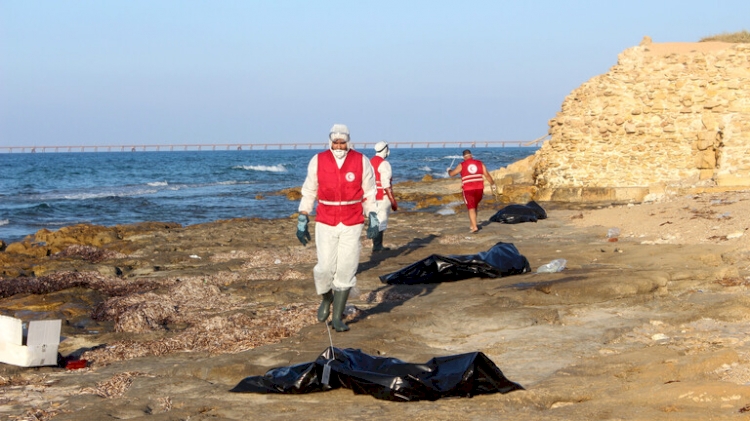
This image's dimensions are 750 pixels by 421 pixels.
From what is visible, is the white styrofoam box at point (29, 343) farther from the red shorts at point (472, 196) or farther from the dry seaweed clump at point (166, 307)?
the red shorts at point (472, 196)

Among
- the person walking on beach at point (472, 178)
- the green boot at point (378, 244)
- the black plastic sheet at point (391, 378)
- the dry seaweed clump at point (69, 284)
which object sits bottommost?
the dry seaweed clump at point (69, 284)

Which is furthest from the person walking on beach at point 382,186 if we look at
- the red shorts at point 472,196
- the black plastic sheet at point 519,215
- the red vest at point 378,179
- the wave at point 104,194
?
the wave at point 104,194

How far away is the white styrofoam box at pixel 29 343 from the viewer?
6.68 metres

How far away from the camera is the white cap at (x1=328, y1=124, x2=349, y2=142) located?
8.02m

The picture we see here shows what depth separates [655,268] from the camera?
10008mm

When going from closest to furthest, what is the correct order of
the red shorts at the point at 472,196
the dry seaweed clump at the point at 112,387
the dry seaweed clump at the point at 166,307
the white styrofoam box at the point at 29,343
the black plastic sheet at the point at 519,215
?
the dry seaweed clump at the point at 112,387
the white styrofoam box at the point at 29,343
the dry seaweed clump at the point at 166,307
the red shorts at the point at 472,196
the black plastic sheet at the point at 519,215

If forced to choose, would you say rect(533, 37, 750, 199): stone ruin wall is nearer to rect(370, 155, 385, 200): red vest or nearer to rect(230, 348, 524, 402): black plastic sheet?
rect(370, 155, 385, 200): red vest

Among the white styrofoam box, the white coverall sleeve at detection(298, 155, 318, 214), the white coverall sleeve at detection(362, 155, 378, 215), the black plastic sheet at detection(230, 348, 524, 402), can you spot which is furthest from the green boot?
the black plastic sheet at detection(230, 348, 524, 402)

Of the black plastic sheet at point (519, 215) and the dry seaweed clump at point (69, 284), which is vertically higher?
the black plastic sheet at point (519, 215)

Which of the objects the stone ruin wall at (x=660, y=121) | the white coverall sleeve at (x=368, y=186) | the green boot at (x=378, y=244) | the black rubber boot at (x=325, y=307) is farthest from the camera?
the stone ruin wall at (x=660, y=121)

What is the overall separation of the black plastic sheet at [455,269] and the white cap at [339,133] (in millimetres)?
3021

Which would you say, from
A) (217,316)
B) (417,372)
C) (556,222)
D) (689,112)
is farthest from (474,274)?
(689,112)

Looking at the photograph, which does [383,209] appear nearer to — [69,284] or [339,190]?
[69,284]

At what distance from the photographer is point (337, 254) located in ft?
26.6
